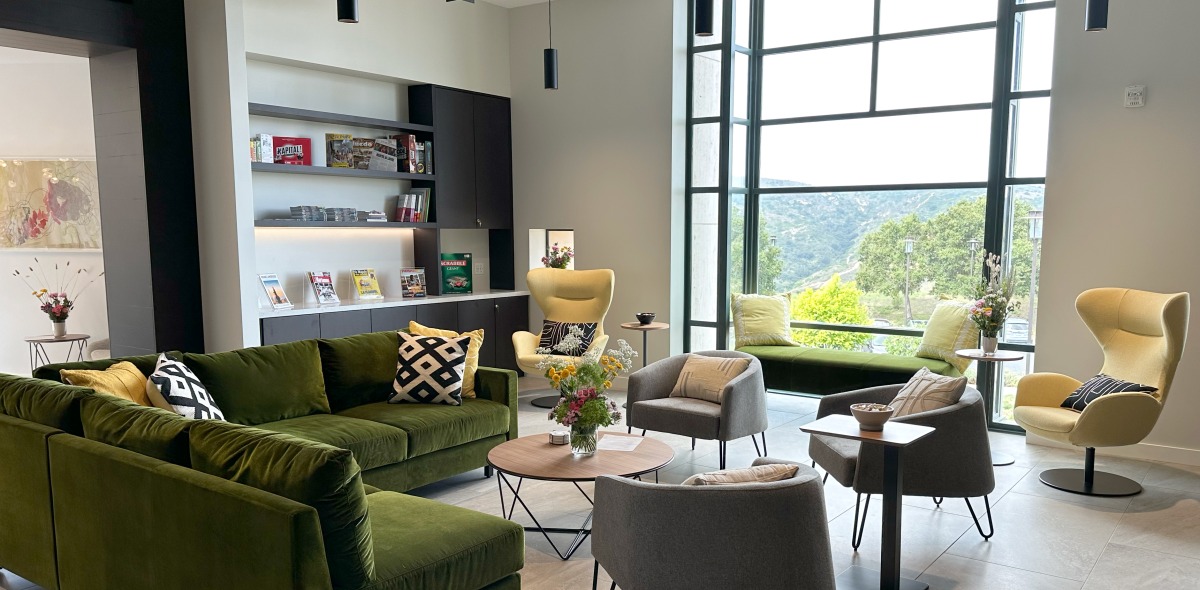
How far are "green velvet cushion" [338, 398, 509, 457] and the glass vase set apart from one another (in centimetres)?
98

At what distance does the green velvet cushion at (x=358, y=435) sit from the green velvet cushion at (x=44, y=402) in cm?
92

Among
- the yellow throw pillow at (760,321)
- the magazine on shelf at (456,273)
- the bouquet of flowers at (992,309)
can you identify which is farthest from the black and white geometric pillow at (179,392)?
the bouquet of flowers at (992,309)

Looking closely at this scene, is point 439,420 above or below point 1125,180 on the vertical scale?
below

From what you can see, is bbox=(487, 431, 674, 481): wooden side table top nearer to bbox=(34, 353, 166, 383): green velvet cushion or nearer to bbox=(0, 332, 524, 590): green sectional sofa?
bbox=(0, 332, 524, 590): green sectional sofa

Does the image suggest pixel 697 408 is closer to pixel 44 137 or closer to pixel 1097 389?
pixel 1097 389

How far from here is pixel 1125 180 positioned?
5254 mm

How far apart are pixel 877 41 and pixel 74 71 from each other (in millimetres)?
6883

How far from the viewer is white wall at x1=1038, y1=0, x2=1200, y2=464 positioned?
5.07 meters

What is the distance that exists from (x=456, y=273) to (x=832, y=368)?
341 centimetres

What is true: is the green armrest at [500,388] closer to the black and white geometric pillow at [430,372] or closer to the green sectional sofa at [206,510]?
the black and white geometric pillow at [430,372]

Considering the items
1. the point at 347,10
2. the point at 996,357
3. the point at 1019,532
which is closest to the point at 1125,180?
the point at 996,357

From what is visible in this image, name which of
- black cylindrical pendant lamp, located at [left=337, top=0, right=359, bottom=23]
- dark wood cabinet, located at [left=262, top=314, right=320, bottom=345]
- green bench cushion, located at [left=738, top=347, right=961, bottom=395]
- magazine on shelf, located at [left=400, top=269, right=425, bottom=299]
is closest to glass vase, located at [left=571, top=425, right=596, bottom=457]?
black cylindrical pendant lamp, located at [left=337, top=0, right=359, bottom=23]

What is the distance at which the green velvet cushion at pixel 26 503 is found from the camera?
10.3 feet

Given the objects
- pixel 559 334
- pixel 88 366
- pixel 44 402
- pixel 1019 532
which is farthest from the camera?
pixel 559 334
